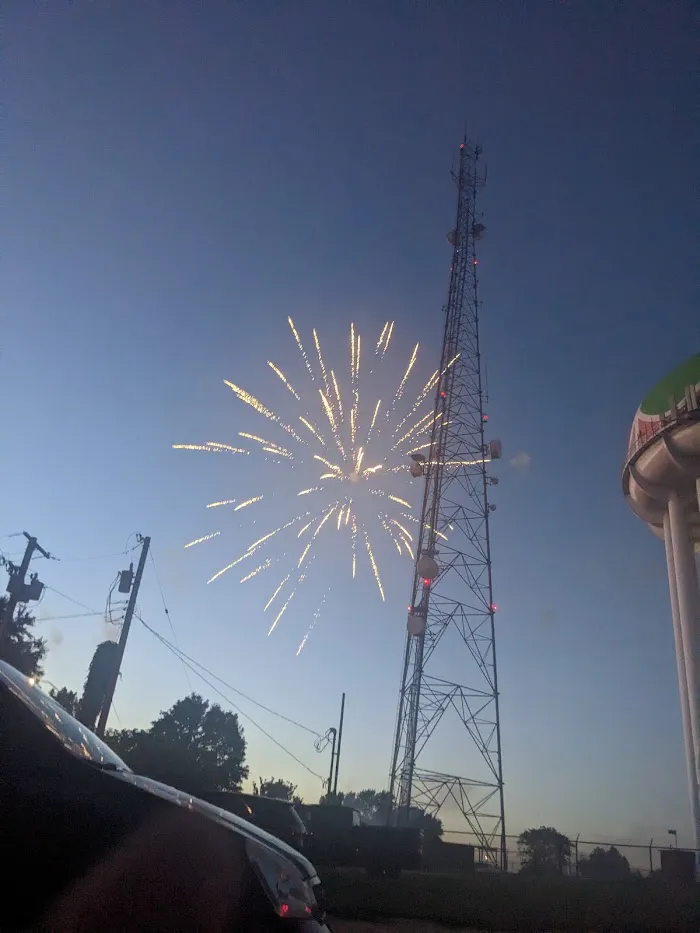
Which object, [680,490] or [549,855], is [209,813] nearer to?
[549,855]

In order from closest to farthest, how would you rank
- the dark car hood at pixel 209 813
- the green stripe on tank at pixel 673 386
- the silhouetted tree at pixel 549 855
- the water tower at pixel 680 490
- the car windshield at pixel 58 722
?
the dark car hood at pixel 209 813
the car windshield at pixel 58 722
the silhouetted tree at pixel 549 855
the water tower at pixel 680 490
the green stripe on tank at pixel 673 386

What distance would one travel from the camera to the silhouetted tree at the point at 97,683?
899 inches

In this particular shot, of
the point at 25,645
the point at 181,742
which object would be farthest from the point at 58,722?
the point at 181,742

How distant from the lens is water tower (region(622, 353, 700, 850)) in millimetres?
21344

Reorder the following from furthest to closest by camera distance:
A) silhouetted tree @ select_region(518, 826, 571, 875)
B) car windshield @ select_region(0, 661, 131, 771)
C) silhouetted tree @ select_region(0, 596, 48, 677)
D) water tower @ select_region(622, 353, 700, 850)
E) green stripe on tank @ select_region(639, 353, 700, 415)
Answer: silhouetted tree @ select_region(0, 596, 48, 677) → green stripe on tank @ select_region(639, 353, 700, 415) → water tower @ select_region(622, 353, 700, 850) → silhouetted tree @ select_region(518, 826, 571, 875) → car windshield @ select_region(0, 661, 131, 771)

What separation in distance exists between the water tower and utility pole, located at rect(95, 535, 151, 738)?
20310 millimetres

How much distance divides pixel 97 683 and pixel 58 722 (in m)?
22.3

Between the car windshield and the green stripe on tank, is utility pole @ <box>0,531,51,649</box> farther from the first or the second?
the green stripe on tank

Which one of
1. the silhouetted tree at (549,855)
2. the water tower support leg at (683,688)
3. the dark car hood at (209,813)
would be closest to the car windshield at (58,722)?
the dark car hood at (209,813)

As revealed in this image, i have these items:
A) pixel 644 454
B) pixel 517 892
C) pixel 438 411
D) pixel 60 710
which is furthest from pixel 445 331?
pixel 60 710

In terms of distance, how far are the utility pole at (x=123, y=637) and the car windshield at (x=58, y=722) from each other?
66.5ft

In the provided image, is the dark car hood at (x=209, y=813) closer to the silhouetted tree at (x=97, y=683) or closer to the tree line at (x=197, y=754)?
the tree line at (x=197, y=754)

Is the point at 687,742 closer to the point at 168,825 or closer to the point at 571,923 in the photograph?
the point at 571,923

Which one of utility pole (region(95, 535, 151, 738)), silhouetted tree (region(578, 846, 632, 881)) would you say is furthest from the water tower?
utility pole (region(95, 535, 151, 738))
